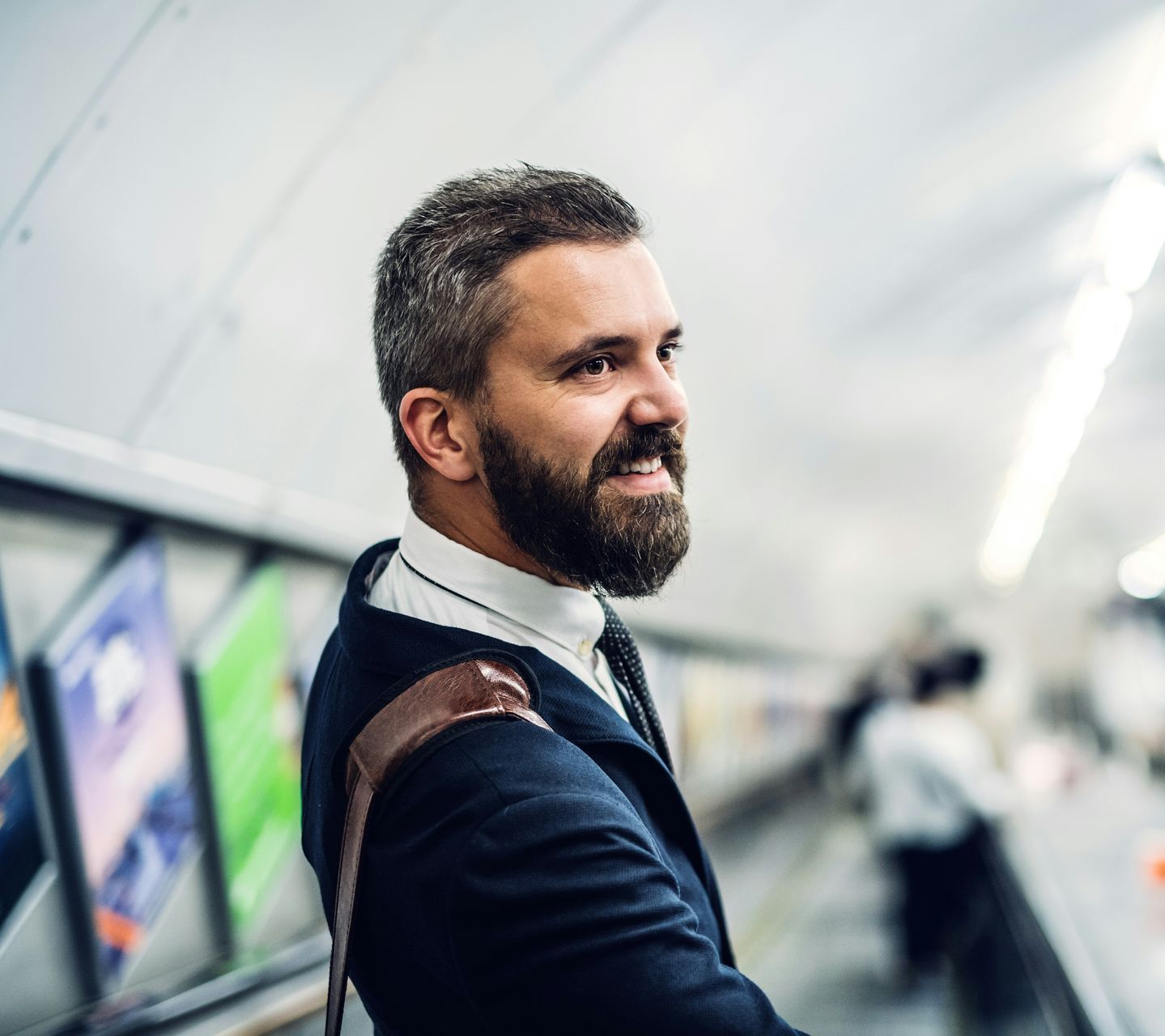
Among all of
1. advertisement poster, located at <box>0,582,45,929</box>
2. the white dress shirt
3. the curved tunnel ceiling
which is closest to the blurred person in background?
the curved tunnel ceiling

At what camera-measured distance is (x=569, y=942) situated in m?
1.05

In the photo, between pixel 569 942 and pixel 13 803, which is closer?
pixel 569 942

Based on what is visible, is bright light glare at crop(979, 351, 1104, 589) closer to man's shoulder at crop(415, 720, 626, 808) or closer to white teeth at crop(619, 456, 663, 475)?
white teeth at crop(619, 456, 663, 475)

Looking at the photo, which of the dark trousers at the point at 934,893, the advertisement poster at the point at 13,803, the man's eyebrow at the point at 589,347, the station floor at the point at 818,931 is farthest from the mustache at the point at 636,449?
the dark trousers at the point at 934,893

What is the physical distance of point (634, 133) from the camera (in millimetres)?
4773

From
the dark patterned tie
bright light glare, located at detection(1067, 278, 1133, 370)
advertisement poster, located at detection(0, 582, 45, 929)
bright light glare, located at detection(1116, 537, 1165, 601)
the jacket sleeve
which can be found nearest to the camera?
the jacket sleeve

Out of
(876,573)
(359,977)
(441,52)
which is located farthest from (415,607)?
(876,573)

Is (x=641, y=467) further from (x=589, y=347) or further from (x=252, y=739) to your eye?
(x=252, y=739)

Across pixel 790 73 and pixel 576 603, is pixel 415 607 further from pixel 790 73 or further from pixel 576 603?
pixel 790 73

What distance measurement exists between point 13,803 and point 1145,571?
21.1 m

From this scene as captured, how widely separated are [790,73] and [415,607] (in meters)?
4.21

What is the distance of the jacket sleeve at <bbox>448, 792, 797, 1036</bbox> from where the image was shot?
40.9 inches

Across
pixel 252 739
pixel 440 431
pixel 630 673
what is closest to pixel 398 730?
pixel 440 431

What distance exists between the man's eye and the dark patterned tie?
40 centimetres
